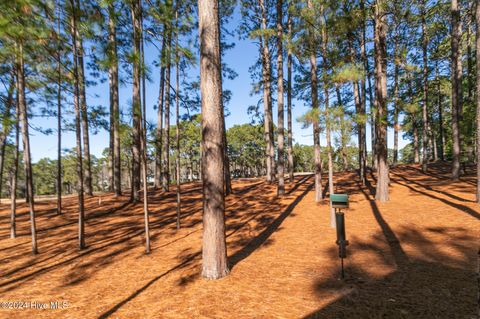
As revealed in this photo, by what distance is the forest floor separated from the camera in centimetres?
405

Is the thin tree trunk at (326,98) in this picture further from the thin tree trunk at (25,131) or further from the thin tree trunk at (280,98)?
the thin tree trunk at (25,131)

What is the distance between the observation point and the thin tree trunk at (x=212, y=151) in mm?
5230

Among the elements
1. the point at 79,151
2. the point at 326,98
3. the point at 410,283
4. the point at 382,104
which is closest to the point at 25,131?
the point at 79,151

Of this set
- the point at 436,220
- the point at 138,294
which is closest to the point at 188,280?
the point at 138,294

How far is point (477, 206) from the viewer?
8906 millimetres

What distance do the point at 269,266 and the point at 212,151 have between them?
3.15 m

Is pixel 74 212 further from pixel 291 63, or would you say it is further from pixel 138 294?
pixel 291 63

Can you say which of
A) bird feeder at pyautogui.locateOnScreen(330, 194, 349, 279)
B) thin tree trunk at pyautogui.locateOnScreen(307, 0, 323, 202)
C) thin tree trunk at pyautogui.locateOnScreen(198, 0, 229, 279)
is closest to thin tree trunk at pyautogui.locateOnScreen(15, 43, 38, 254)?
thin tree trunk at pyautogui.locateOnScreen(198, 0, 229, 279)

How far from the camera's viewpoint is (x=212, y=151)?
209 inches

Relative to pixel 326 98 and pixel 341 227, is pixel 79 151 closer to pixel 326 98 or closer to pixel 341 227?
pixel 341 227

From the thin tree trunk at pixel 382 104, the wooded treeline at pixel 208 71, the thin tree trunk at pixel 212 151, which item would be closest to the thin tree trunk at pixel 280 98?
the wooded treeline at pixel 208 71

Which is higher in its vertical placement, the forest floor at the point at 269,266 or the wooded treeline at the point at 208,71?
the wooded treeline at the point at 208,71

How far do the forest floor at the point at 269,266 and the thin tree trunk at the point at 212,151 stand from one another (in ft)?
1.71

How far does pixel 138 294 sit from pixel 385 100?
473 inches
